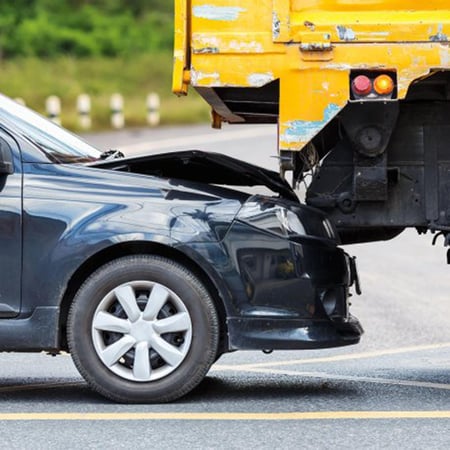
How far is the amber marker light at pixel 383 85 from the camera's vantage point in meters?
7.47

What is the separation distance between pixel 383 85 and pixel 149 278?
1.49 metres

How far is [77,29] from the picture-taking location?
5306 cm

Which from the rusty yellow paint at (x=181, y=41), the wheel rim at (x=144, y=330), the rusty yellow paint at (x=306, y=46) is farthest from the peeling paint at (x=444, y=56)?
the wheel rim at (x=144, y=330)

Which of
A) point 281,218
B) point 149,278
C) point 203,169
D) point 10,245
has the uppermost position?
point 203,169

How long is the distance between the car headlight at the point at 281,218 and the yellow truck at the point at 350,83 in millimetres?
305

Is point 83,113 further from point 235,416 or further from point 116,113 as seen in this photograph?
point 235,416

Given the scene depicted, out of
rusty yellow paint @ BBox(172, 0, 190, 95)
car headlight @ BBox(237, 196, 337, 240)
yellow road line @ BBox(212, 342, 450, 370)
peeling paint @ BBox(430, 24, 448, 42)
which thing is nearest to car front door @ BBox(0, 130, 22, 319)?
rusty yellow paint @ BBox(172, 0, 190, 95)

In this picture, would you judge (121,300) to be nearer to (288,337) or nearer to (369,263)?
(288,337)

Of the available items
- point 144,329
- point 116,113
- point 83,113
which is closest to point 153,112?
point 116,113

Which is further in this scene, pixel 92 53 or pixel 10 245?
pixel 92 53

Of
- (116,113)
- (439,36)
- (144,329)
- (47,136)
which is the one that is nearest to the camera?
(144,329)

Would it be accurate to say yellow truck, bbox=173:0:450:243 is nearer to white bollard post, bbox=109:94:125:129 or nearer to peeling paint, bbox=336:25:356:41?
peeling paint, bbox=336:25:356:41

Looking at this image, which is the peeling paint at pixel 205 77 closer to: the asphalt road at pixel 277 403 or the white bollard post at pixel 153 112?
the asphalt road at pixel 277 403

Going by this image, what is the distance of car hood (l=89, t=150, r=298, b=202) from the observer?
771cm
